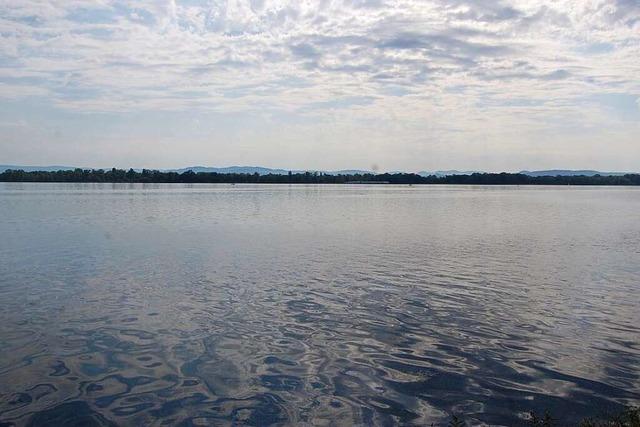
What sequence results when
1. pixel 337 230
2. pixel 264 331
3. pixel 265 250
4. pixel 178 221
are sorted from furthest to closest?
pixel 178 221
pixel 337 230
pixel 265 250
pixel 264 331

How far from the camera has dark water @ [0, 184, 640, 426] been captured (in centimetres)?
959

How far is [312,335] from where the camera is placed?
13359 millimetres

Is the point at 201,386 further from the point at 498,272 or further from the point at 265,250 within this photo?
the point at 265,250

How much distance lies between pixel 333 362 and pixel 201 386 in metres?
2.76

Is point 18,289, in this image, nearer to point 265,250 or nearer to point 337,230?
point 265,250

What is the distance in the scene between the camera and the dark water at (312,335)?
378 inches

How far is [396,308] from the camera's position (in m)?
16.0

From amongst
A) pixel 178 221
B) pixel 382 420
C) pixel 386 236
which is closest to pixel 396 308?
pixel 382 420

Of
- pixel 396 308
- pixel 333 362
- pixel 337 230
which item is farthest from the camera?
pixel 337 230

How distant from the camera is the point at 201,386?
33.8 feet

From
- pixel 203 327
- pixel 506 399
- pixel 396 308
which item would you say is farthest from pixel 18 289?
pixel 506 399

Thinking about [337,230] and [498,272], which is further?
[337,230]

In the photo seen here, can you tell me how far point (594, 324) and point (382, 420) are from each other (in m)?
8.19

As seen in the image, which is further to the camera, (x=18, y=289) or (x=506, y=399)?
(x=18, y=289)
